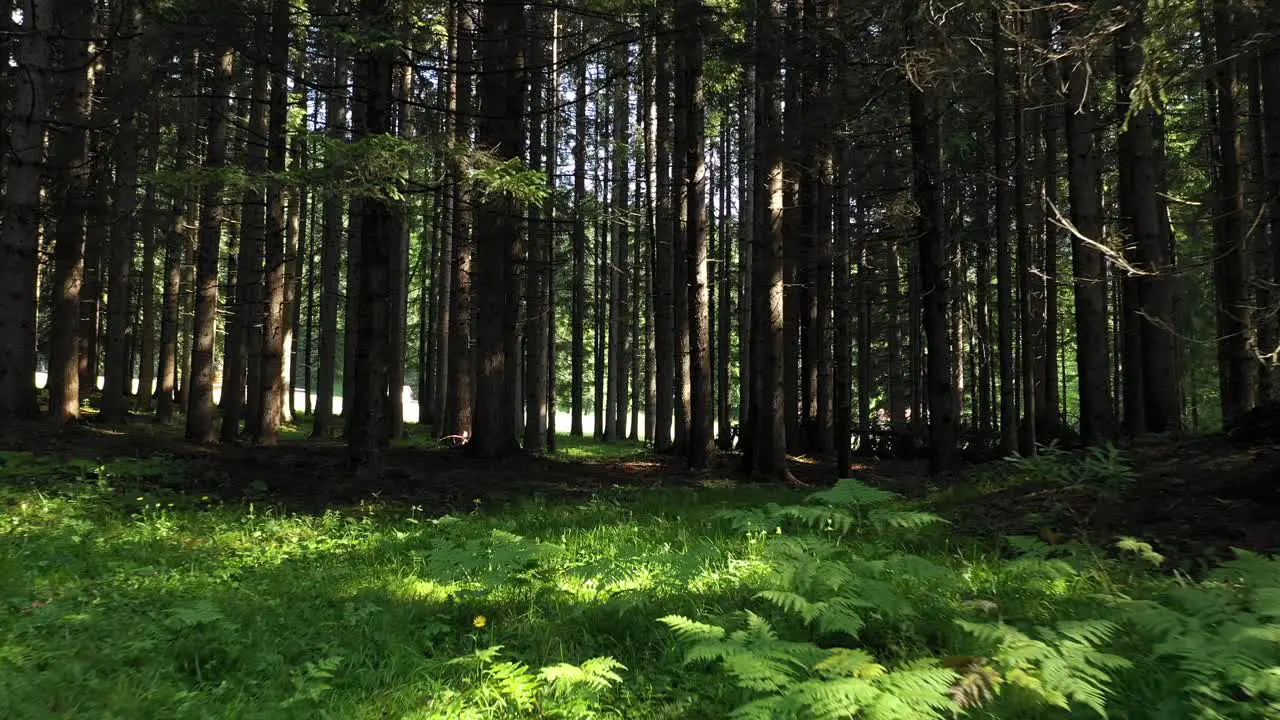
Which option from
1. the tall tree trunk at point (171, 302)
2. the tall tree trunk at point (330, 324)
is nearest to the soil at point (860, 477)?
the tall tree trunk at point (330, 324)

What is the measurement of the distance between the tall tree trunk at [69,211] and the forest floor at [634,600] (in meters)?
5.07

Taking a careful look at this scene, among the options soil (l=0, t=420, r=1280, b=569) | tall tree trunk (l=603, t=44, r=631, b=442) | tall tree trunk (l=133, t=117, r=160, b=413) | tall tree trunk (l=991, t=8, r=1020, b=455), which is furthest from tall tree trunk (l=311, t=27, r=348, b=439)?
tall tree trunk (l=991, t=8, r=1020, b=455)

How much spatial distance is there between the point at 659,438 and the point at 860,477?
700 cm

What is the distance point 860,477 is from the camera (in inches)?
485

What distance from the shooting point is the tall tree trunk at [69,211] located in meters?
12.1

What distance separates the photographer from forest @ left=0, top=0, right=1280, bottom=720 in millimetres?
3020

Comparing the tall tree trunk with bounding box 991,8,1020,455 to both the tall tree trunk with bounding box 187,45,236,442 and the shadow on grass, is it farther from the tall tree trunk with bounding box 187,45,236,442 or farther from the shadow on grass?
the tall tree trunk with bounding box 187,45,236,442

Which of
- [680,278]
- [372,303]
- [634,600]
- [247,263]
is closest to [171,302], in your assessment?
[247,263]

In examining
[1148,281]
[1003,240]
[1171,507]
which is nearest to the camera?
[1171,507]

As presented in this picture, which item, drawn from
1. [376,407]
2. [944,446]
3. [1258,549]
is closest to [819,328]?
[944,446]

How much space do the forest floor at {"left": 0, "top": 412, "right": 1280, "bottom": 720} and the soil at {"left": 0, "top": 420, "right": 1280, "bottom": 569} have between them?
55 mm

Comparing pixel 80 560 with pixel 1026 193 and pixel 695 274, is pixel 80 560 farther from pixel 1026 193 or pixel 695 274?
pixel 1026 193

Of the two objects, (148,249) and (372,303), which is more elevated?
(148,249)

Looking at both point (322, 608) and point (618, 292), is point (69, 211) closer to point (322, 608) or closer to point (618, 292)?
point (322, 608)
